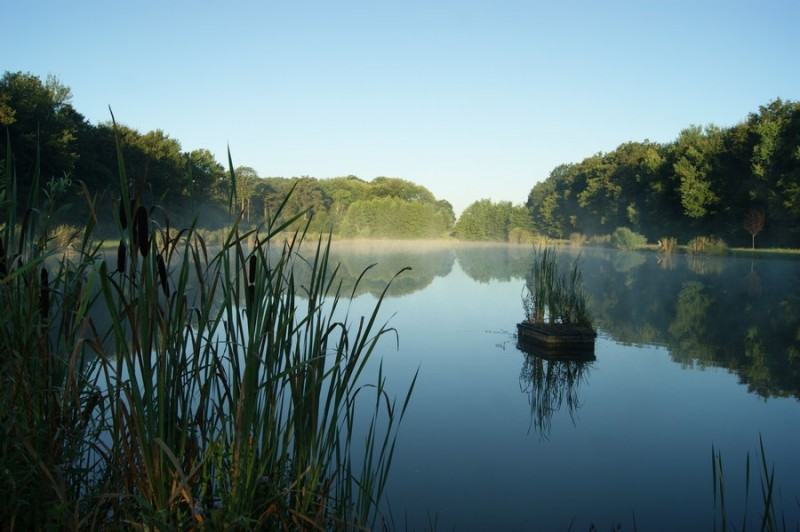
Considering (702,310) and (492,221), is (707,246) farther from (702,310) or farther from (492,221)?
(492,221)

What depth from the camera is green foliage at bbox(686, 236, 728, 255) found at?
108 ft

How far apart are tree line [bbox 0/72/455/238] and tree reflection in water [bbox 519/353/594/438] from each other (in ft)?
8.36

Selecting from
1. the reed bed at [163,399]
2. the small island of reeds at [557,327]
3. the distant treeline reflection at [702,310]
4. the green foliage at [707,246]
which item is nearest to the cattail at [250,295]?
the reed bed at [163,399]

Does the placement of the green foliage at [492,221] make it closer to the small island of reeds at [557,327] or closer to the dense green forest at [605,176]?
the dense green forest at [605,176]

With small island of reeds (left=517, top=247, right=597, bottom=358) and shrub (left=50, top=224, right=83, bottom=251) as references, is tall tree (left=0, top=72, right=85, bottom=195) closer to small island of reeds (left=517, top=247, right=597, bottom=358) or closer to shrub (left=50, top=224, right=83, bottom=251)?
small island of reeds (left=517, top=247, right=597, bottom=358)

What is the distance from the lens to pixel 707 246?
112 ft

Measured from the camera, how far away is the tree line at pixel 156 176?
239 cm

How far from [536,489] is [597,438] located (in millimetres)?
1212

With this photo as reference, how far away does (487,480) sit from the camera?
400 centimetres

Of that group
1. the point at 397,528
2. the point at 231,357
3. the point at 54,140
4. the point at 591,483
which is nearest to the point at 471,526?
the point at 397,528

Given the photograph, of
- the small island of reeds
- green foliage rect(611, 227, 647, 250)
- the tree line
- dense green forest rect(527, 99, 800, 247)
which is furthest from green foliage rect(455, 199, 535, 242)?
the small island of reeds

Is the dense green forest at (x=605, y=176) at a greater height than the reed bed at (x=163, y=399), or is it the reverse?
the dense green forest at (x=605, y=176)

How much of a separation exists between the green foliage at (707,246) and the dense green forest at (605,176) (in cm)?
48

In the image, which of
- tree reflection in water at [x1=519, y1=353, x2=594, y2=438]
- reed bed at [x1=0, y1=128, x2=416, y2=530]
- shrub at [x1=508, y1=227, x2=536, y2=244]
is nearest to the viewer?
reed bed at [x1=0, y1=128, x2=416, y2=530]
